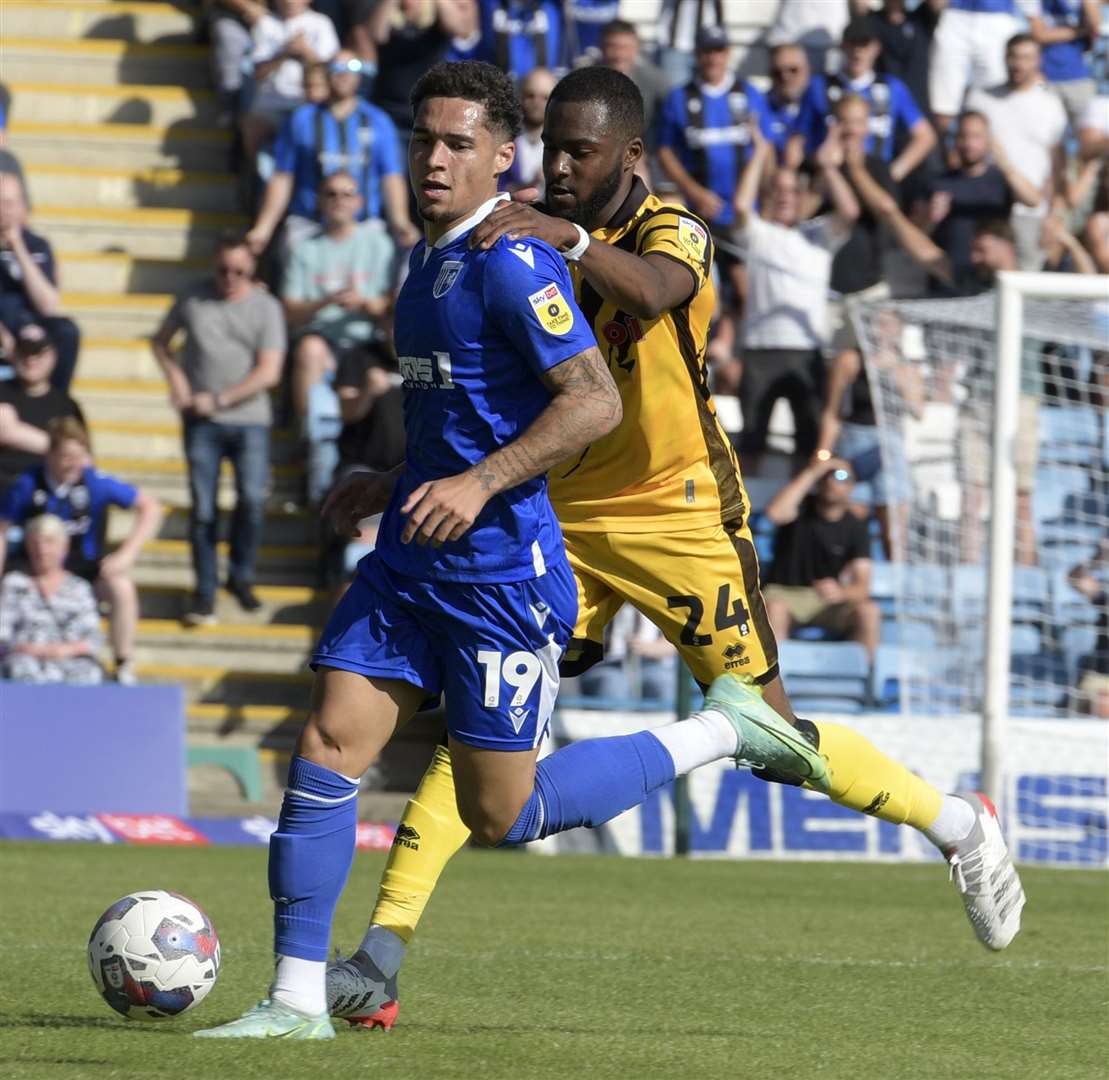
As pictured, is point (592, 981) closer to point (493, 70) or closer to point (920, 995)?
point (920, 995)

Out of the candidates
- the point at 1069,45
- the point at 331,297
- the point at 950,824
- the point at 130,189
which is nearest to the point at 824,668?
the point at 331,297

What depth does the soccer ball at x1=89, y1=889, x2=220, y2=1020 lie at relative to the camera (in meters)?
4.98

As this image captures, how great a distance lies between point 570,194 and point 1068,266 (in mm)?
9705

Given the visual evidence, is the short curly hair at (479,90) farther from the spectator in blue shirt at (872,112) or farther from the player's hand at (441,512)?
the spectator in blue shirt at (872,112)

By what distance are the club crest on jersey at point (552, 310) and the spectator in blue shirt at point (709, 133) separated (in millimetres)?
10134

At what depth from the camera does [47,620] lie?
12.4 meters

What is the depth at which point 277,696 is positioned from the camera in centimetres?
1402

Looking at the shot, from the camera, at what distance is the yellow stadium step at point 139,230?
54.6 ft

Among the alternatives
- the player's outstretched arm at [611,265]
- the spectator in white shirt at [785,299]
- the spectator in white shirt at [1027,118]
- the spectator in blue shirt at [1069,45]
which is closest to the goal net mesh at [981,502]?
the spectator in white shirt at [785,299]

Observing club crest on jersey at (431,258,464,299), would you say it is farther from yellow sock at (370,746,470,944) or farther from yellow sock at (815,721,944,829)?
yellow sock at (815,721,944,829)

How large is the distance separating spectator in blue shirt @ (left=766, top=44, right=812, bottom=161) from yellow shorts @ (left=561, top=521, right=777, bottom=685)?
31.2 feet

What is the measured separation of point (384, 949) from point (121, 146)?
1288cm

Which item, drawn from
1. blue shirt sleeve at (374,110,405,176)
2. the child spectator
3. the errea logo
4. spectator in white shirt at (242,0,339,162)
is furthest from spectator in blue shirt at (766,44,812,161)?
the errea logo

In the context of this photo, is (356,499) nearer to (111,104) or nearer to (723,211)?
(723,211)
